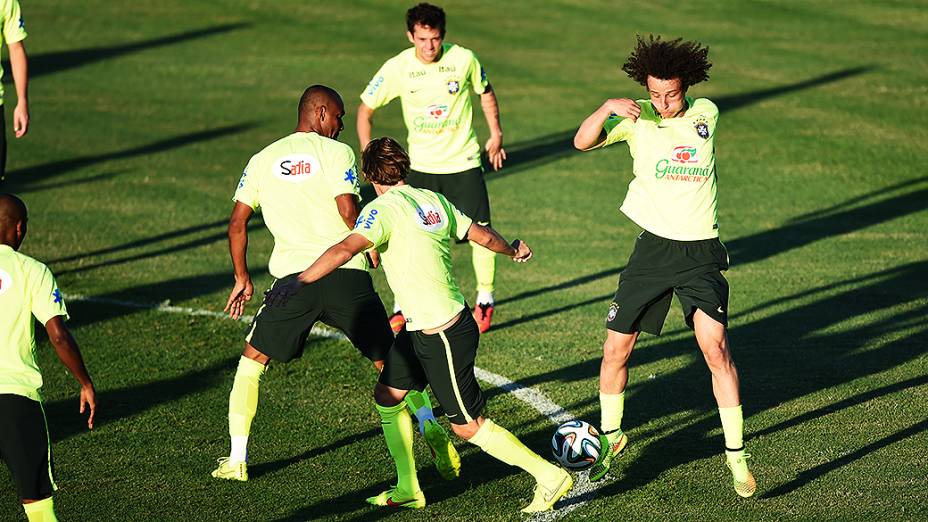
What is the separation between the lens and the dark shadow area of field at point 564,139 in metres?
20.5

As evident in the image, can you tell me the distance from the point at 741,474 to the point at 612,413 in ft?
3.39

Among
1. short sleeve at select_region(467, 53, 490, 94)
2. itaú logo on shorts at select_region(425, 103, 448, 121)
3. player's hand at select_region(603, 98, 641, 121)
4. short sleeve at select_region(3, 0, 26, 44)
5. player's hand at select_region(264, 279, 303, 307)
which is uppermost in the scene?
player's hand at select_region(603, 98, 641, 121)

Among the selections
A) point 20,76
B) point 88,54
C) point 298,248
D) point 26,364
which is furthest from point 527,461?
point 88,54

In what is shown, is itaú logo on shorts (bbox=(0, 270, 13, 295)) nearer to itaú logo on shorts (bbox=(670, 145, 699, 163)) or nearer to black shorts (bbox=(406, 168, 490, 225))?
itaú logo on shorts (bbox=(670, 145, 699, 163))

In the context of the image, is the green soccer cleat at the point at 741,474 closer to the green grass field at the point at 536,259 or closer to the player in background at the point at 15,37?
the green grass field at the point at 536,259

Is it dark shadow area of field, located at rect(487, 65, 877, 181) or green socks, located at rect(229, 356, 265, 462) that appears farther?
dark shadow area of field, located at rect(487, 65, 877, 181)

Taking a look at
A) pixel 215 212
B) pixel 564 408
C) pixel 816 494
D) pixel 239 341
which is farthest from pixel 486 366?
pixel 215 212

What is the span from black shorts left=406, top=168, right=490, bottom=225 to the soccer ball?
176 inches

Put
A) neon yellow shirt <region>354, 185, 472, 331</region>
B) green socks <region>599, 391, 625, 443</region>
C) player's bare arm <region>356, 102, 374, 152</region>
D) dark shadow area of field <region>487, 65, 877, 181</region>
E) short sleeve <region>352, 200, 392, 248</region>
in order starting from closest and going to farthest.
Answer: short sleeve <region>352, 200, 392, 248</region>
neon yellow shirt <region>354, 185, 472, 331</region>
green socks <region>599, 391, 625, 443</region>
player's bare arm <region>356, 102, 374, 152</region>
dark shadow area of field <region>487, 65, 877, 181</region>

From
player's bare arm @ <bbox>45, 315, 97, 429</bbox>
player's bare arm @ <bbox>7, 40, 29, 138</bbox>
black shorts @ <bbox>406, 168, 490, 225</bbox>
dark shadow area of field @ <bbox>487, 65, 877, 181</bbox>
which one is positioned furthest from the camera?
dark shadow area of field @ <bbox>487, 65, 877, 181</bbox>

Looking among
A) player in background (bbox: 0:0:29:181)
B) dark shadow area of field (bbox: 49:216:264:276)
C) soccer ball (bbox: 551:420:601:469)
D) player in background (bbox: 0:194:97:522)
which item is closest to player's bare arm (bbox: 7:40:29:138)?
player in background (bbox: 0:0:29:181)

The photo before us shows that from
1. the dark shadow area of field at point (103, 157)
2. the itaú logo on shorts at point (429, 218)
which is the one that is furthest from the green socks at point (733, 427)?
the dark shadow area of field at point (103, 157)

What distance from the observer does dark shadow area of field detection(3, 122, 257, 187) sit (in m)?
19.6

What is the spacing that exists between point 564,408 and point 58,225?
927cm
